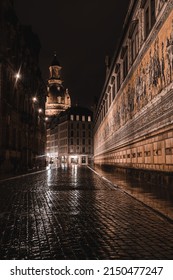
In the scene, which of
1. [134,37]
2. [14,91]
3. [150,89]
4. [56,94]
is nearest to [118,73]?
[134,37]

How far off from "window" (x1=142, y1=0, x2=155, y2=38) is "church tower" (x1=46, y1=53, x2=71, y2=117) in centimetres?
15139

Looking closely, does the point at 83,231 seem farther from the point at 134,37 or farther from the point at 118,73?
the point at 118,73

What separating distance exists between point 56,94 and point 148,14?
157m

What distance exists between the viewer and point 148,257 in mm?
5527

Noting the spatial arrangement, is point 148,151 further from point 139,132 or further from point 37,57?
point 37,57

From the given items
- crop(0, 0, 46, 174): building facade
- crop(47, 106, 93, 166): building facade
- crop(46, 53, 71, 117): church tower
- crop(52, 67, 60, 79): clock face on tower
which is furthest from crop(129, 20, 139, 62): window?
crop(52, 67, 60, 79): clock face on tower

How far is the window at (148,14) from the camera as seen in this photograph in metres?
22.8

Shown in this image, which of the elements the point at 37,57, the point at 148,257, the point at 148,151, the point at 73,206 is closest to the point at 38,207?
the point at 73,206

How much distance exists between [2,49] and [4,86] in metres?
3.77

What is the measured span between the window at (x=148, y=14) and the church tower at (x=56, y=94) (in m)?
151

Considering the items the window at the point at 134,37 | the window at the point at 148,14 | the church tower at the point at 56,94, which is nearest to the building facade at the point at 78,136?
the church tower at the point at 56,94

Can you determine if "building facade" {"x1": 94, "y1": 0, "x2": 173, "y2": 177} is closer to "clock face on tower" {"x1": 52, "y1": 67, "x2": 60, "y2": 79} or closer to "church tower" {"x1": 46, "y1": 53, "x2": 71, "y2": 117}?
"church tower" {"x1": 46, "y1": 53, "x2": 71, "y2": 117}

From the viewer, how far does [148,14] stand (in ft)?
79.6
